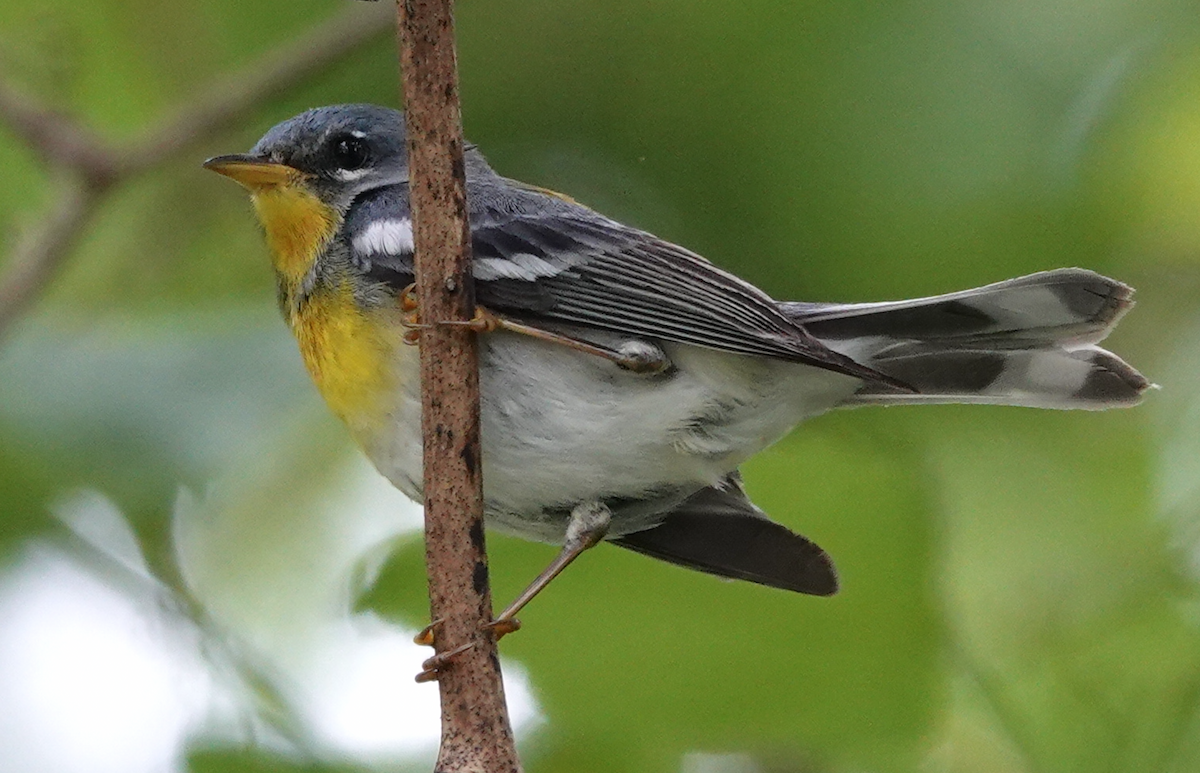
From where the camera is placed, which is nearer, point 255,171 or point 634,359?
point 634,359

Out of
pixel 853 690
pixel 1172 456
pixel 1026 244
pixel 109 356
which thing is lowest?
pixel 853 690

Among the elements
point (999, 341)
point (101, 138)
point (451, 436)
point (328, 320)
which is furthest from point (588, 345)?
point (101, 138)

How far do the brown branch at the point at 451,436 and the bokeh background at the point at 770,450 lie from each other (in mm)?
565

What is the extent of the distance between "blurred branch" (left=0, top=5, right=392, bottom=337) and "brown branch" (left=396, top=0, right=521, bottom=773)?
4.40 ft

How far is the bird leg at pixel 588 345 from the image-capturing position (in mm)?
2508

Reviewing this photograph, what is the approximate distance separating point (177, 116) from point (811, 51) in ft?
4.77

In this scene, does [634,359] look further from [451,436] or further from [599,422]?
[451,436]

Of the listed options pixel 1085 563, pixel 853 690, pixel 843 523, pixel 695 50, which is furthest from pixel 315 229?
pixel 1085 563

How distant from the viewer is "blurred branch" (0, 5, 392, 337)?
2.96 m

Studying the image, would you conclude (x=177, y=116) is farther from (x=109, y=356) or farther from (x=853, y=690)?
Answer: (x=853, y=690)

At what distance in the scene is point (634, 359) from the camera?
2.65 metres

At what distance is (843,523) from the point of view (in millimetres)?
2631

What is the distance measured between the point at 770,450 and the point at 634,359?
0.43 meters

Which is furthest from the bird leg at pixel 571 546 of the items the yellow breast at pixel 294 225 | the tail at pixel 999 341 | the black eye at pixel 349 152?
the black eye at pixel 349 152
